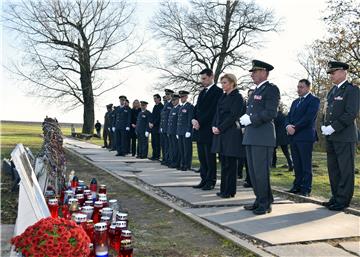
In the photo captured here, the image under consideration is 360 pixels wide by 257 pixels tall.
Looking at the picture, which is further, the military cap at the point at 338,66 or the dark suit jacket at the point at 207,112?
the dark suit jacket at the point at 207,112

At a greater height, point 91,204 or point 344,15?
point 344,15

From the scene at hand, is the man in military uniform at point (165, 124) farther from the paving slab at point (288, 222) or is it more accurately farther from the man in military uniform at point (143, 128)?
the paving slab at point (288, 222)

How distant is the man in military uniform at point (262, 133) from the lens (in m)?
6.30

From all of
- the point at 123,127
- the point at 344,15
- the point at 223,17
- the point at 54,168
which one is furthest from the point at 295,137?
the point at 223,17

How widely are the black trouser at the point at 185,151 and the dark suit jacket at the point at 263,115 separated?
16.6ft

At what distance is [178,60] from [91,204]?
26487 millimetres

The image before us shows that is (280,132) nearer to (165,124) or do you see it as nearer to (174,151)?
(174,151)

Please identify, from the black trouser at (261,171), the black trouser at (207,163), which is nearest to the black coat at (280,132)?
the black trouser at (207,163)

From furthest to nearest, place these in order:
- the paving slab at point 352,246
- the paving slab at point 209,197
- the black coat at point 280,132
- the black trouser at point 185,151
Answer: the black coat at point 280,132
the black trouser at point 185,151
the paving slab at point 209,197
the paving slab at point 352,246

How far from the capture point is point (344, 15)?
23812 mm

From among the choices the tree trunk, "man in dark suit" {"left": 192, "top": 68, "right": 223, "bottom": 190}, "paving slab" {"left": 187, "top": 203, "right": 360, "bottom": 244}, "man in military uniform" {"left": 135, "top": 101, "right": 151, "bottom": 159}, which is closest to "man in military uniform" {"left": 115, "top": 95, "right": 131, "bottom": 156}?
"man in military uniform" {"left": 135, "top": 101, "right": 151, "bottom": 159}

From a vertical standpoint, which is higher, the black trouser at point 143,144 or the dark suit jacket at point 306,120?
the dark suit jacket at point 306,120

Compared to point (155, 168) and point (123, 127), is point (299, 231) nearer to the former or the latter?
point (155, 168)

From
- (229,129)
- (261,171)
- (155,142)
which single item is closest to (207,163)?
(229,129)
